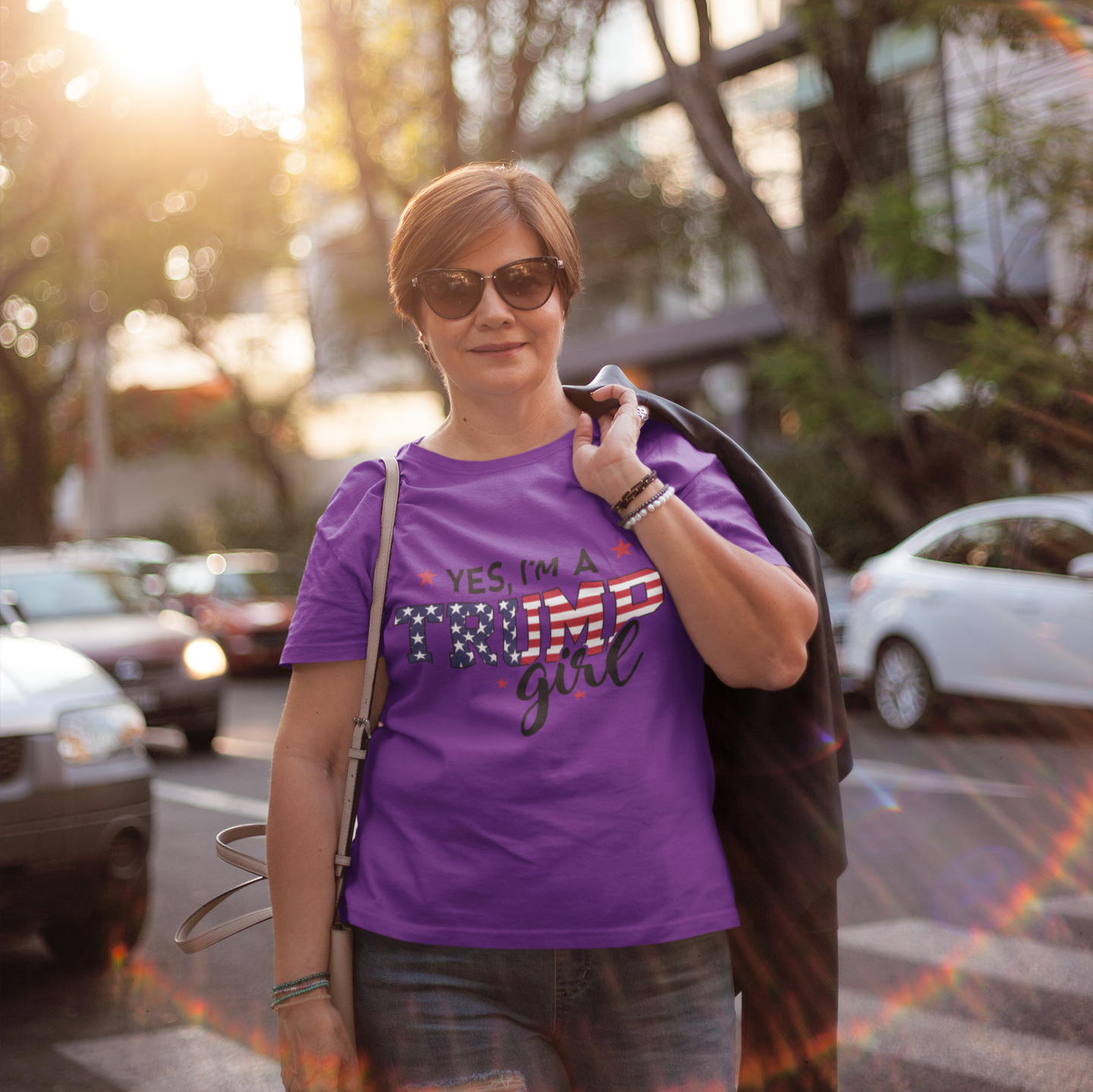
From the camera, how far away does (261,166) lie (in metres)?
24.6

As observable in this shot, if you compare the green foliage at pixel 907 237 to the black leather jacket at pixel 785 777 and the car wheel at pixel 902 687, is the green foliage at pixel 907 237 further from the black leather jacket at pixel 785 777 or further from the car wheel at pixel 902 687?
the black leather jacket at pixel 785 777

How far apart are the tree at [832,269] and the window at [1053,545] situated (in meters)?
4.30

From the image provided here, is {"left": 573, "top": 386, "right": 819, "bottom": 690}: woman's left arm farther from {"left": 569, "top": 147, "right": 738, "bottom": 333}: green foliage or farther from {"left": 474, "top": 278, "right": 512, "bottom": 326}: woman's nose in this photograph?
{"left": 569, "top": 147, "right": 738, "bottom": 333}: green foliage

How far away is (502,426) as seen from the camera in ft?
6.57

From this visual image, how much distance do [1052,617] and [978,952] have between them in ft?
15.4

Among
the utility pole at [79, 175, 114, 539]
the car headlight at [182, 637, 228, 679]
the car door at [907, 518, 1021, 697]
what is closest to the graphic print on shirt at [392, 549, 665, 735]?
the car door at [907, 518, 1021, 697]

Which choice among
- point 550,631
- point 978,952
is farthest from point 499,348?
point 978,952

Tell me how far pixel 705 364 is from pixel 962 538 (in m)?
15.4

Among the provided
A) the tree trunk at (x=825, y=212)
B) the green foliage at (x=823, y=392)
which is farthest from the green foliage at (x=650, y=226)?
the green foliage at (x=823, y=392)

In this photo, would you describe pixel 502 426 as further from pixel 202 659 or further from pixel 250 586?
pixel 250 586

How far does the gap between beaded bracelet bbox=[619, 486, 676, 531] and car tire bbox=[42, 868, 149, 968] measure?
397 cm

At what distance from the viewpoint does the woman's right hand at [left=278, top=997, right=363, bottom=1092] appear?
183 cm

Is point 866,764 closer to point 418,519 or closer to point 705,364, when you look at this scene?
point 418,519

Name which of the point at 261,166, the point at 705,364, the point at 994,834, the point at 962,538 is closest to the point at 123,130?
the point at 261,166
